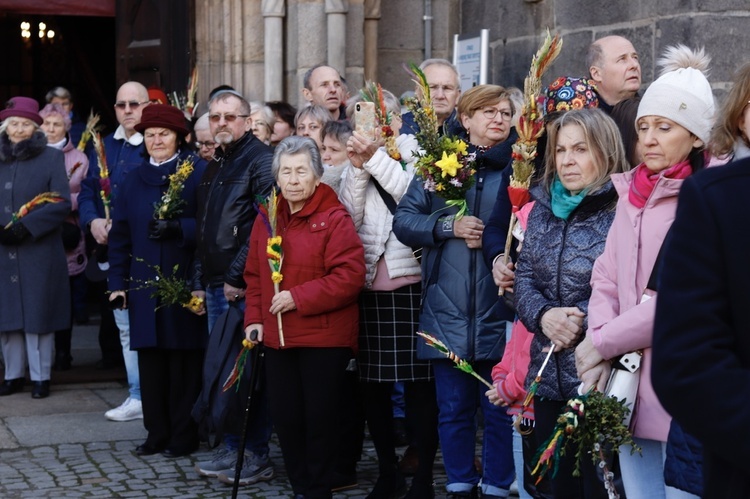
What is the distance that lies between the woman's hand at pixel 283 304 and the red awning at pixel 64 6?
5.96 metres

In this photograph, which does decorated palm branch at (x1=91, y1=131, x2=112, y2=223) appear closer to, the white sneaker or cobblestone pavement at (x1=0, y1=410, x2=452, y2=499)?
the white sneaker

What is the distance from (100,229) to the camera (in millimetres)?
8297

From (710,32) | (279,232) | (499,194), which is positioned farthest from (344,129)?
(710,32)

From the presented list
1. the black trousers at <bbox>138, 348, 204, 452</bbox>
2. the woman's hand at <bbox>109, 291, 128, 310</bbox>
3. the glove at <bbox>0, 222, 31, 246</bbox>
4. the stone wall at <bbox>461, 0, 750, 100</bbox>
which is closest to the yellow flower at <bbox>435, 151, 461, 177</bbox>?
the black trousers at <bbox>138, 348, 204, 452</bbox>

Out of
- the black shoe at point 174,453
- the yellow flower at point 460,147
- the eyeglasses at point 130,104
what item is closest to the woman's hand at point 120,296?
the black shoe at point 174,453

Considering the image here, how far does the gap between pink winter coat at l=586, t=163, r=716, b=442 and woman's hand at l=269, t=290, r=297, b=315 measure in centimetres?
190

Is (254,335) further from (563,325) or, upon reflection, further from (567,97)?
(563,325)

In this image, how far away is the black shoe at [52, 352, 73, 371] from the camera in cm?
939

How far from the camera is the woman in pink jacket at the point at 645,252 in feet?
A: 12.4

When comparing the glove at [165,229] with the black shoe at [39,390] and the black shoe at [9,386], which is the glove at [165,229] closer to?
the black shoe at [39,390]

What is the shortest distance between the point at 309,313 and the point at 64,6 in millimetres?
6202

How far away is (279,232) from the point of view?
584 cm

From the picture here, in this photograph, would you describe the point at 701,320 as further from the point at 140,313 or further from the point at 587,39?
the point at 587,39

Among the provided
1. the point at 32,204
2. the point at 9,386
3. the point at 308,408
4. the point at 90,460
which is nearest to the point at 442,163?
the point at 308,408
